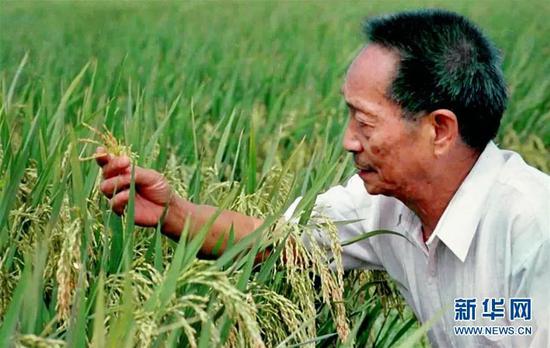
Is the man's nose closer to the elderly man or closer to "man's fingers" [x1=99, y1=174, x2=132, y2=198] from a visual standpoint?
the elderly man

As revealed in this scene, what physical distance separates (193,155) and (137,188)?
139cm

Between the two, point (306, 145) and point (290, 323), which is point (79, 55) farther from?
point (290, 323)

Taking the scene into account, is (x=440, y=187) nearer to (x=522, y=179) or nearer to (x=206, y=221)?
(x=522, y=179)

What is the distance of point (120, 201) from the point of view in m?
2.36

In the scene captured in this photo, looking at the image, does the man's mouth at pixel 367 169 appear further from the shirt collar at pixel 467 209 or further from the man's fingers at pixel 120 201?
the man's fingers at pixel 120 201

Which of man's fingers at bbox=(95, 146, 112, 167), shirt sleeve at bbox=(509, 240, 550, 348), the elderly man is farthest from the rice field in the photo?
shirt sleeve at bbox=(509, 240, 550, 348)

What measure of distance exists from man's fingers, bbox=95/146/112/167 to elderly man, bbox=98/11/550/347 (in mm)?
91

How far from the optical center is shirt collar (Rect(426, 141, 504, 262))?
256 centimetres

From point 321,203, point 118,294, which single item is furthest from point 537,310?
point 118,294

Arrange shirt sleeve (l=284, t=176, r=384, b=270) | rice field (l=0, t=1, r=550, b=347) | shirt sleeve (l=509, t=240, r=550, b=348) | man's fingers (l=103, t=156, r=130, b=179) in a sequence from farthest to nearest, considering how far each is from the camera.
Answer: shirt sleeve (l=284, t=176, r=384, b=270) → shirt sleeve (l=509, t=240, r=550, b=348) → man's fingers (l=103, t=156, r=130, b=179) → rice field (l=0, t=1, r=550, b=347)

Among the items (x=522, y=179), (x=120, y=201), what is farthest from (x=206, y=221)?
(x=522, y=179)

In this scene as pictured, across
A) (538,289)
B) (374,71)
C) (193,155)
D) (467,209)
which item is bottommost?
(193,155)

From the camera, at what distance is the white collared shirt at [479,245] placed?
2500mm

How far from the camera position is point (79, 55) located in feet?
21.0
